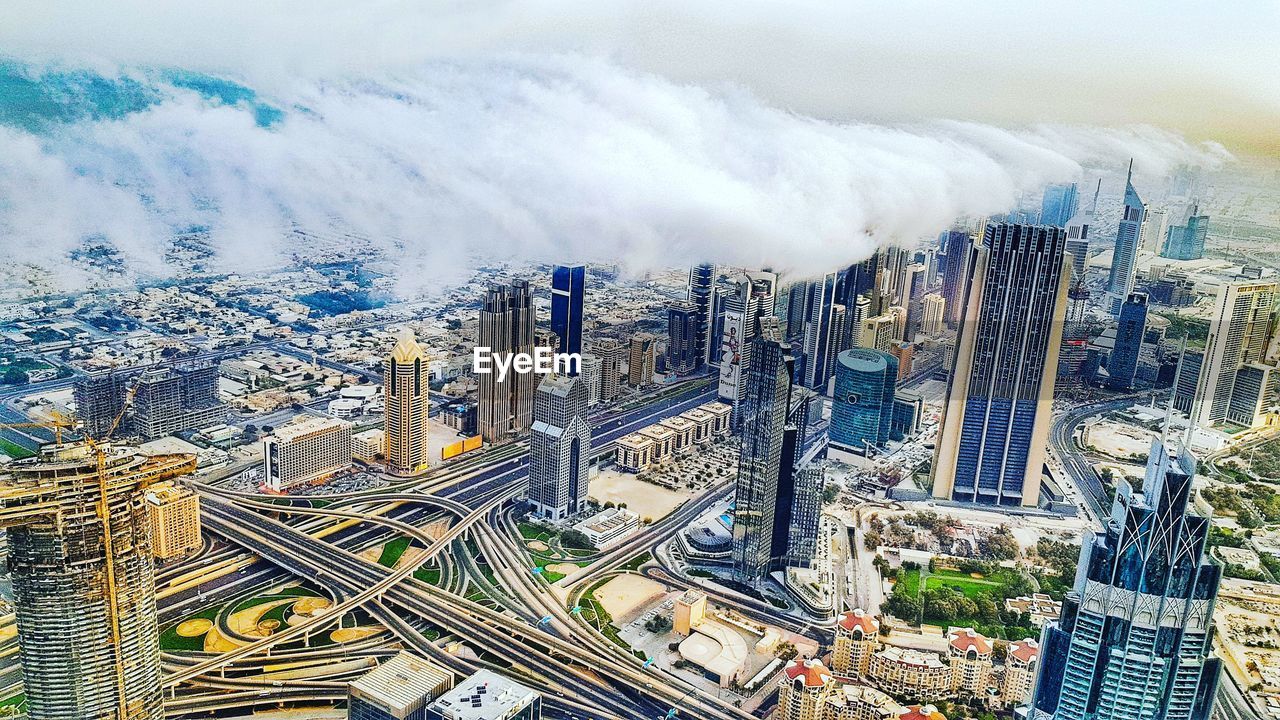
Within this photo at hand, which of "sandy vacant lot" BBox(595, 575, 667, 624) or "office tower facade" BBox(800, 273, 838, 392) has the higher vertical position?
"office tower facade" BBox(800, 273, 838, 392)

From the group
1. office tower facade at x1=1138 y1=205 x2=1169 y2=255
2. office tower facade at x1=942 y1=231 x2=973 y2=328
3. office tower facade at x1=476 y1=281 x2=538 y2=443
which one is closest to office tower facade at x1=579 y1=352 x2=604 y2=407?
office tower facade at x1=476 y1=281 x2=538 y2=443

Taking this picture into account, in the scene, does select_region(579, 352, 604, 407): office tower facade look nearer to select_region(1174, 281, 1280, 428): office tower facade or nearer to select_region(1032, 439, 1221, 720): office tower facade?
select_region(1174, 281, 1280, 428): office tower facade

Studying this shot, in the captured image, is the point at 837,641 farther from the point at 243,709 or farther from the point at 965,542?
the point at 243,709

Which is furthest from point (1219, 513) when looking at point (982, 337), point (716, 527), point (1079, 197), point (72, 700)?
point (72, 700)

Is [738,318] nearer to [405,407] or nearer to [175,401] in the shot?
[405,407]

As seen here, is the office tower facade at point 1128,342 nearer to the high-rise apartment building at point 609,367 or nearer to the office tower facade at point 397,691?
the high-rise apartment building at point 609,367

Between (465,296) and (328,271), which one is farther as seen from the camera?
(465,296)

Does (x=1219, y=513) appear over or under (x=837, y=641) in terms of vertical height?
over

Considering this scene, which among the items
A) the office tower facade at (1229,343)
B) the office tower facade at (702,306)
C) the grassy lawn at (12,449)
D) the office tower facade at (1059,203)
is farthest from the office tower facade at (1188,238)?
the grassy lawn at (12,449)
